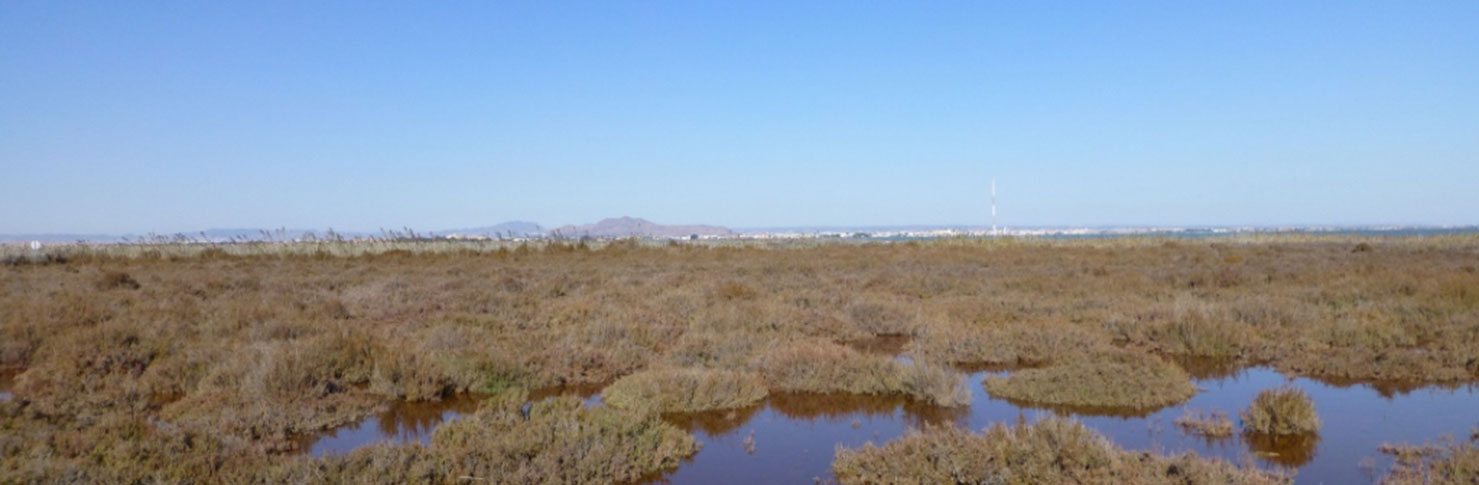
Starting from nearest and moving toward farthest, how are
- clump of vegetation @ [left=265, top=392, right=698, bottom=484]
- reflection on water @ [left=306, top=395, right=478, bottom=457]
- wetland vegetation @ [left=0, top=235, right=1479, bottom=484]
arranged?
clump of vegetation @ [left=265, top=392, right=698, bottom=484], wetland vegetation @ [left=0, top=235, right=1479, bottom=484], reflection on water @ [left=306, top=395, right=478, bottom=457]

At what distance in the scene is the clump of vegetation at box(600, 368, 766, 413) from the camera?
31.7 feet

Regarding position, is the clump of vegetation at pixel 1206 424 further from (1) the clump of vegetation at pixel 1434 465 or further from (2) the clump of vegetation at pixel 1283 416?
(1) the clump of vegetation at pixel 1434 465

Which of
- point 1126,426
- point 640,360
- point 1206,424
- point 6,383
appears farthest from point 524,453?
point 6,383

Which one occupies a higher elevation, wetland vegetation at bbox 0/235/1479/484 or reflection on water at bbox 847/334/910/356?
wetland vegetation at bbox 0/235/1479/484

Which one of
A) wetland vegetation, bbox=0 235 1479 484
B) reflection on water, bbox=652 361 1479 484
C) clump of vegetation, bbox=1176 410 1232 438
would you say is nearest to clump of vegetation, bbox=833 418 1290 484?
wetland vegetation, bbox=0 235 1479 484

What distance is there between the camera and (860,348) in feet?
45.9

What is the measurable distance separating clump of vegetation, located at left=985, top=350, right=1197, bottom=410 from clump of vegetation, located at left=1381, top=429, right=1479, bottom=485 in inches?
94.9

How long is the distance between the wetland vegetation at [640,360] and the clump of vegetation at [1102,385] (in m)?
0.04

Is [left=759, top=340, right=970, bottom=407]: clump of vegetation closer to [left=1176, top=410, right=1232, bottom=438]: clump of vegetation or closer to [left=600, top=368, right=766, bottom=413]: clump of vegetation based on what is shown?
[left=600, top=368, right=766, bottom=413]: clump of vegetation

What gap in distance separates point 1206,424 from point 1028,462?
9.63 feet

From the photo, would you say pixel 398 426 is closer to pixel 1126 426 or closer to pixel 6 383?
pixel 6 383

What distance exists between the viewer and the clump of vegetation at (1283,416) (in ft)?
26.8

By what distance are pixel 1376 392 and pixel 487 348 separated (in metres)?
11.9

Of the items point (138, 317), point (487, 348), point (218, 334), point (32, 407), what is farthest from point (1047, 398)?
point (138, 317)
